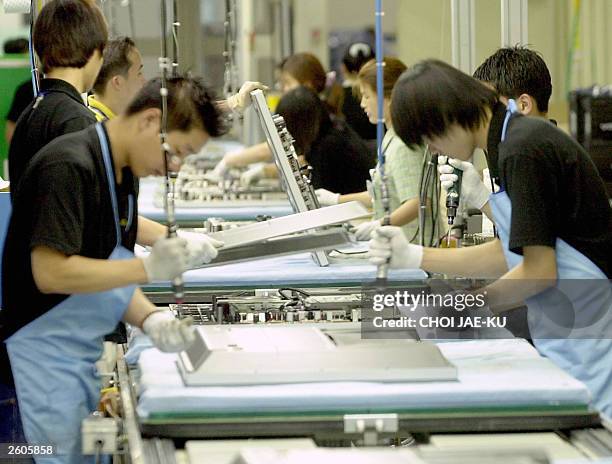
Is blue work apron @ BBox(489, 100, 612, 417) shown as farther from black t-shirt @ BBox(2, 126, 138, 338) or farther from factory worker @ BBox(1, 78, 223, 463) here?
black t-shirt @ BBox(2, 126, 138, 338)

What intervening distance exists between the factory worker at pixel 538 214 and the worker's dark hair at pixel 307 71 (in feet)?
12.0

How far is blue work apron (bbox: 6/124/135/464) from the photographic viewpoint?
2.55 metres

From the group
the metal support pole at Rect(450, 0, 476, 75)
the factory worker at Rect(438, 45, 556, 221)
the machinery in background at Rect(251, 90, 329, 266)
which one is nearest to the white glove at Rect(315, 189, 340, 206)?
the metal support pole at Rect(450, 0, 476, 75)

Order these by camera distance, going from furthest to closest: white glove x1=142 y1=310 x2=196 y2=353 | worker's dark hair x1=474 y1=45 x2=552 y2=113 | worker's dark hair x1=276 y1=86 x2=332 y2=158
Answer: worker's dark hair x1=276 y1=86 x2=332 y2=158, worker's dark hair x1=474 y1=45 x2=552 y2=113, white glove x1=142 y1=310 x2=196 y2=353

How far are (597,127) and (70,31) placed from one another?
15.0 ft

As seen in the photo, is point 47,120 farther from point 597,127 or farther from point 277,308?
point 597,127

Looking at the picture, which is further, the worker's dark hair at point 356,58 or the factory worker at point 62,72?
the worker's dark hair at point 356,58

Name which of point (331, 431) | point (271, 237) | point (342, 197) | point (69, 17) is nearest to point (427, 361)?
point (331, 431)

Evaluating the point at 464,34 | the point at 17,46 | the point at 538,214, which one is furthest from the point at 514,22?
the point at 17,46

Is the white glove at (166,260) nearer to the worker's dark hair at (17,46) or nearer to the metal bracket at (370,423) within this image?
the metal bracket at (370,423)

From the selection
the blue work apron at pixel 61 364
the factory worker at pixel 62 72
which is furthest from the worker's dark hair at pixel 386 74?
the blue work apron at pixel 61 364

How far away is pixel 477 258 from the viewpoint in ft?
9.59

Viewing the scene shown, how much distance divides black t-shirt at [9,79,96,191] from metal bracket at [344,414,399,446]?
146 centimetres

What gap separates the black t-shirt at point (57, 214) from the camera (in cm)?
241
